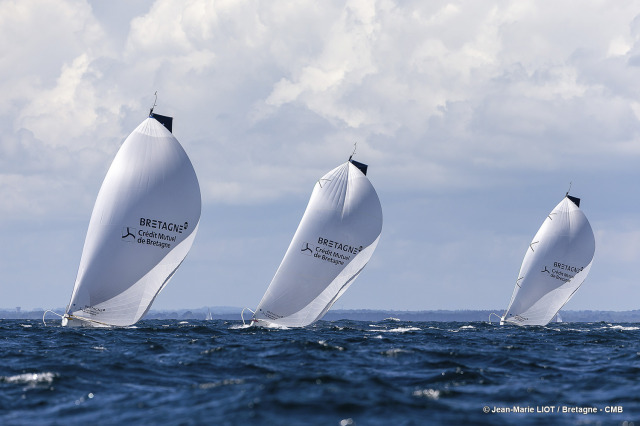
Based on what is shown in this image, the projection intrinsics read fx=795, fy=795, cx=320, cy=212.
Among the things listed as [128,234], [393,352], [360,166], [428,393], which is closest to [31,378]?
[428,393]

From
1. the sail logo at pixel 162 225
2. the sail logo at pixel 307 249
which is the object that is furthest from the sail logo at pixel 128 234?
the sail logo at pixel 307 249

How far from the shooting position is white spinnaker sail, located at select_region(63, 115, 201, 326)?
4181cm

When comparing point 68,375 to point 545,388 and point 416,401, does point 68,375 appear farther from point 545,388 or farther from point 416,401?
point 545,388

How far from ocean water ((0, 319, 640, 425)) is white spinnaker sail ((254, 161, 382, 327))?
1222 cm

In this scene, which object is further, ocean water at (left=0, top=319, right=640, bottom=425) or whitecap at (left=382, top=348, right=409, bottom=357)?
whitecap at (left=382, top=348, right=409, bottom=357)

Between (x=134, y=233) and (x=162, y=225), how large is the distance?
153 cm

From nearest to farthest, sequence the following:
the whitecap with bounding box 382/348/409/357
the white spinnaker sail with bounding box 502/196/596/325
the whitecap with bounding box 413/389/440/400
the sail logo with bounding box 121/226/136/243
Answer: the whitecap with bounding box 413/389/440/400, the whitecap with bounding box 382/348/409/357, the sail logo with bounding box 121/226/136/243, the white spinnaker sail with bounding box 502/196/596/325

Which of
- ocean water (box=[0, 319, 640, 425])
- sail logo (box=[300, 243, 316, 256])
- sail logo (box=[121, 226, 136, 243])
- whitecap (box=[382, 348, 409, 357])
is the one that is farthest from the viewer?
sail logo (box=[300, 243, 316, 256])

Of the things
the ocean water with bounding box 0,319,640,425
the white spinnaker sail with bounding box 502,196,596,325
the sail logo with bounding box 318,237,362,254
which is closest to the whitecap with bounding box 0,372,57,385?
the ocean water with bounding box 0,319,640,425

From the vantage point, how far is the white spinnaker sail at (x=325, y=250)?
49.3 m

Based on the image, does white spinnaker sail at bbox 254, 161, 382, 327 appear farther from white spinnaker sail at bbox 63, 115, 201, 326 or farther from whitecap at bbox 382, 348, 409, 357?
whitecap at bbox 382, 348, 409, 357

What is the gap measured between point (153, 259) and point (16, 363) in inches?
563

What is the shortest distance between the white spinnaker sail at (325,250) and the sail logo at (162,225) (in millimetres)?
8964

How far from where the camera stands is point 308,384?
74.0 ft
